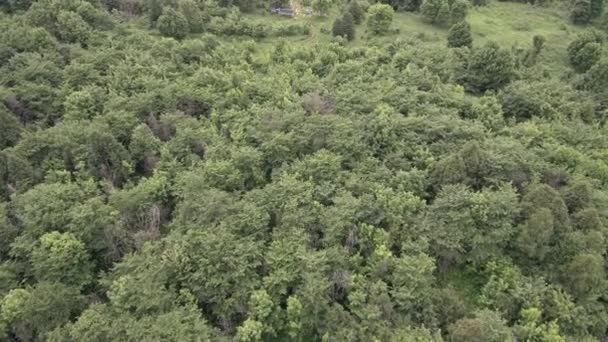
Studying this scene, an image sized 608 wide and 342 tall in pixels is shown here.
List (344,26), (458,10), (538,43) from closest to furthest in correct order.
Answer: (538,43), (344,26), (458,10)

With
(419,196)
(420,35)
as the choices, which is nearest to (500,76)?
(420,35)

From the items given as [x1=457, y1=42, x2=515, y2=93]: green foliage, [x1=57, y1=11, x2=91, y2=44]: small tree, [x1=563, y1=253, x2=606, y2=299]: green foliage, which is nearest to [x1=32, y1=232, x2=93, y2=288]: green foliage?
[x1=563, y1=253, x2=606, y2=299]: green foliage

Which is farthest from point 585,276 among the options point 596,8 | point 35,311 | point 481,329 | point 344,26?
point 596,8

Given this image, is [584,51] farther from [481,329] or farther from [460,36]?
[481,329]

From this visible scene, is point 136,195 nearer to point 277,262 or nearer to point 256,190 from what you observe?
point 256,190

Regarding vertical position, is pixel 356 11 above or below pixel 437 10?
below

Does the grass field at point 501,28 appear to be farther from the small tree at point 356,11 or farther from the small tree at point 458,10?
the small tree at point 458,10
